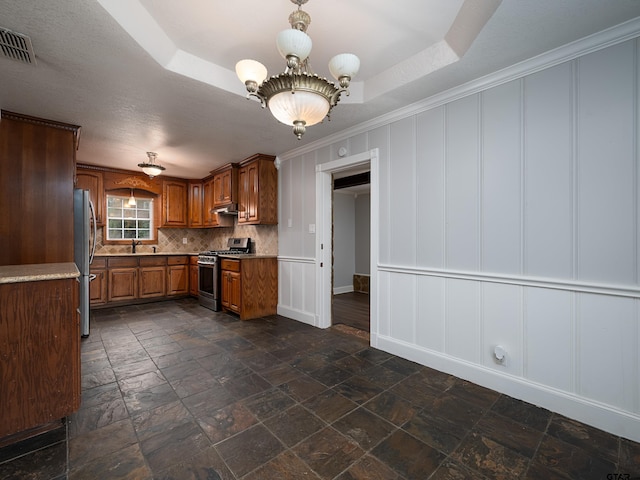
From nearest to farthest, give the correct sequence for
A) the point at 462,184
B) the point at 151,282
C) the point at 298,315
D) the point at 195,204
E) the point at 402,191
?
the point at 462,184
the point at 402,191
the point at 298,315
the point at 151,282
the point at 195,204

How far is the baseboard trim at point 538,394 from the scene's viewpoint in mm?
1672

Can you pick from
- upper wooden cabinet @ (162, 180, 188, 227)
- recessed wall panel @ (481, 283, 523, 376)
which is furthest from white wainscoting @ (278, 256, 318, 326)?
upper wooden cabinet @ (162, 180, 188, 227)

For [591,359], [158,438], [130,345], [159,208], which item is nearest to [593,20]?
[591,359]

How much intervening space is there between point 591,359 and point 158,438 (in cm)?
264

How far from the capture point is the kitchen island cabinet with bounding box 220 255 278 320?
4.02 metres

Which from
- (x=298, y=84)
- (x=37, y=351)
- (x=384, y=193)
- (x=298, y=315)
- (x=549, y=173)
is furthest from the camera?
(x=298, y=315)

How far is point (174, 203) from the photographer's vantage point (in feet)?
18.8

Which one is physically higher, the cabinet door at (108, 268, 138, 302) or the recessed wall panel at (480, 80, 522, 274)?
the recessed wall panel at (480, 80, 522, 274)

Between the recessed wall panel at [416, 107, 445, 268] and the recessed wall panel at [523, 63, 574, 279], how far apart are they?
2.01 feet

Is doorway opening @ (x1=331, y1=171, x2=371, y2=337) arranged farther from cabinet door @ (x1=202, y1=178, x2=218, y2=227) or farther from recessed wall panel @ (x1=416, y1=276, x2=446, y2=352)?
recessed wall panel @ (x1=416, y1=276, x2=446, y2=352)

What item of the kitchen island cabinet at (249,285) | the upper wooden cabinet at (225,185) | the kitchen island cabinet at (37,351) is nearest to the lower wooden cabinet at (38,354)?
the kitchen island cabinet at (37,351)

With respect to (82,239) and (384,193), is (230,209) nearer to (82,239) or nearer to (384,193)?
(82,239)

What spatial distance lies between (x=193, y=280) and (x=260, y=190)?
2.52m

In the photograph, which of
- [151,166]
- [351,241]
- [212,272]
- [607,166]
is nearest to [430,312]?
[607,166]
